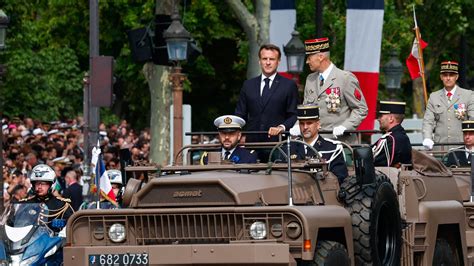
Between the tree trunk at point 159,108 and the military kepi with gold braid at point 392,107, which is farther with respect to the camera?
the tree trunk at point 159,108

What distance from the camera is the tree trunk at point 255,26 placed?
113ft

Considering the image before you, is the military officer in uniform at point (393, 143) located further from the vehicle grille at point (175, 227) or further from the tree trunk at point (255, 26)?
the tree trunk at point (255, 26)

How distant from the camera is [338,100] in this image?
54.3ft

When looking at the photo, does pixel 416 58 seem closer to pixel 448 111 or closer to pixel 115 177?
pixel 448 111

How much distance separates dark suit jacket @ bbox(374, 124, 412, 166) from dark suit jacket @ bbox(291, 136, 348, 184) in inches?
55.4

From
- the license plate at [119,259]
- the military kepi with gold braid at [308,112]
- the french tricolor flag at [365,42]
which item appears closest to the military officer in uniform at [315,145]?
the military kepi with gold braid at [308,112]

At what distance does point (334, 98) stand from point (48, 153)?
15.2m

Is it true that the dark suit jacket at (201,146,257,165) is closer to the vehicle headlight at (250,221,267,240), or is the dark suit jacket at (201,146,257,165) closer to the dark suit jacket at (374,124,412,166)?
the dark suit jacket at (374,124,412,166)

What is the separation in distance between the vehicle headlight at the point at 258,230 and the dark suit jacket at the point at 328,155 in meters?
1.52

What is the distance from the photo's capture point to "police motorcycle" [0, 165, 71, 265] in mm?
16516

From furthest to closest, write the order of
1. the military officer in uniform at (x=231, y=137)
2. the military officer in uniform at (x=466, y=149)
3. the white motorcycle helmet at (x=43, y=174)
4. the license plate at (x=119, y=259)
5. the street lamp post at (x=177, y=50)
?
the street lamp post at (x=177, y=50)
the military officer in uniform at (x=466, y=149)
the white motorcycle helmet at (x=43, y=174)
the military officer in uniform at (x=231, y=137)
the license plate at (x=119, y=259)

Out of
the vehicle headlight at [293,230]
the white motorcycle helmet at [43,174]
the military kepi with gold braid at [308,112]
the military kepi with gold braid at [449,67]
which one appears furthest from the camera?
the military kepi with gold braid at [449,67]

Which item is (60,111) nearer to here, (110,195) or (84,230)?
(110,195)

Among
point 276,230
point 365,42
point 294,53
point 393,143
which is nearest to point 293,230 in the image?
point 276,230
